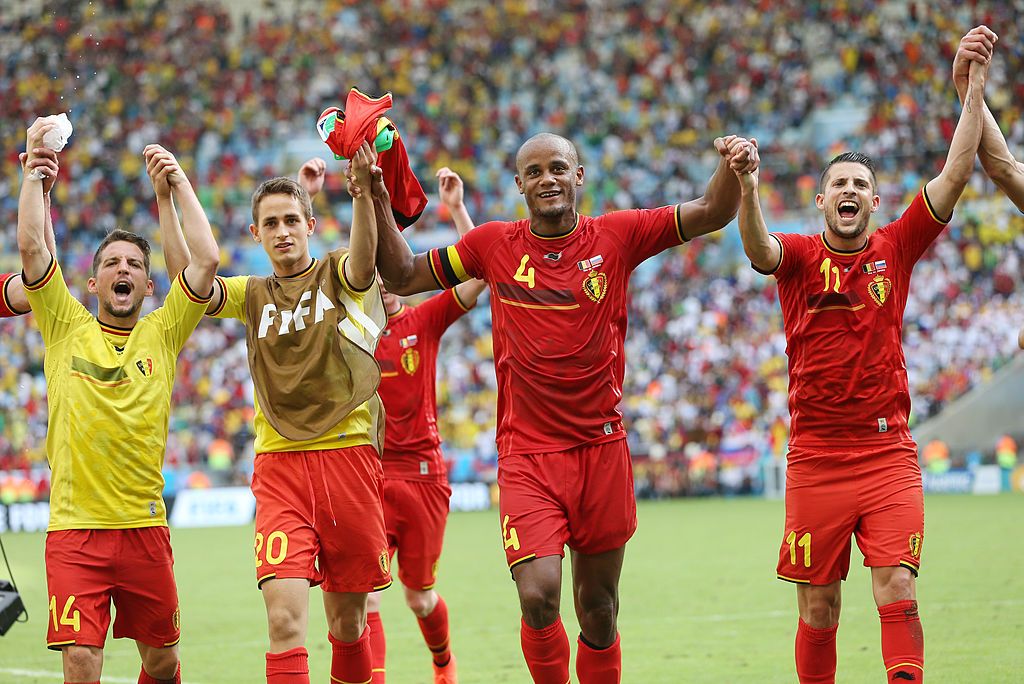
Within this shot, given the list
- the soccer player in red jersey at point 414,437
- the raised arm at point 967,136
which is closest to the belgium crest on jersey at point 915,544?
the raised arm at point 967,136

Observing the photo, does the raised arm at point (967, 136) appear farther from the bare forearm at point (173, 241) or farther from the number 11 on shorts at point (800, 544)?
the bare forearm at point (173, 241)

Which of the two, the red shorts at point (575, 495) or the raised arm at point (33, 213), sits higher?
the raised arm at point (33, 213)

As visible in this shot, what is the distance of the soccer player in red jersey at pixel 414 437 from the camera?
→ 8.23 m

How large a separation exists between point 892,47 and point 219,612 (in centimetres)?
2505

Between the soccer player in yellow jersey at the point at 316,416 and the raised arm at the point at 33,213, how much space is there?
36.8 inches

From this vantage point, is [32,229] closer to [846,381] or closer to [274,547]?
[274,547]

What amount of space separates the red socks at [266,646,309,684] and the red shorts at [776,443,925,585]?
2360 mm

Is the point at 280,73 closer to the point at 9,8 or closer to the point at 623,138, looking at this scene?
the point at 9,8

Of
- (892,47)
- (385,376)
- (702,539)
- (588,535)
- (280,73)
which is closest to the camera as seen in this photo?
(588,535)

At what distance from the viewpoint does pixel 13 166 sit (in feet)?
101

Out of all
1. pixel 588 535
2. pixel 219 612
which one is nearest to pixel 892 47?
pixel 219 612

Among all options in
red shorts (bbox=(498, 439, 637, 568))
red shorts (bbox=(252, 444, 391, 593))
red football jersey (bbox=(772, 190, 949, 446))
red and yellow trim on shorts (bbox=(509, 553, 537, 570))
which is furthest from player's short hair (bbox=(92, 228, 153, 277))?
red football jersey (bbox=(772, 190, 949, 446))

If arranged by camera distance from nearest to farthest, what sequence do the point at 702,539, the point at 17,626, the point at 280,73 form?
the point at 17,626 → the point at 702,539 → the point at 280,73

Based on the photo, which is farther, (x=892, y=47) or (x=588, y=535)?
(x=892, y=47)
